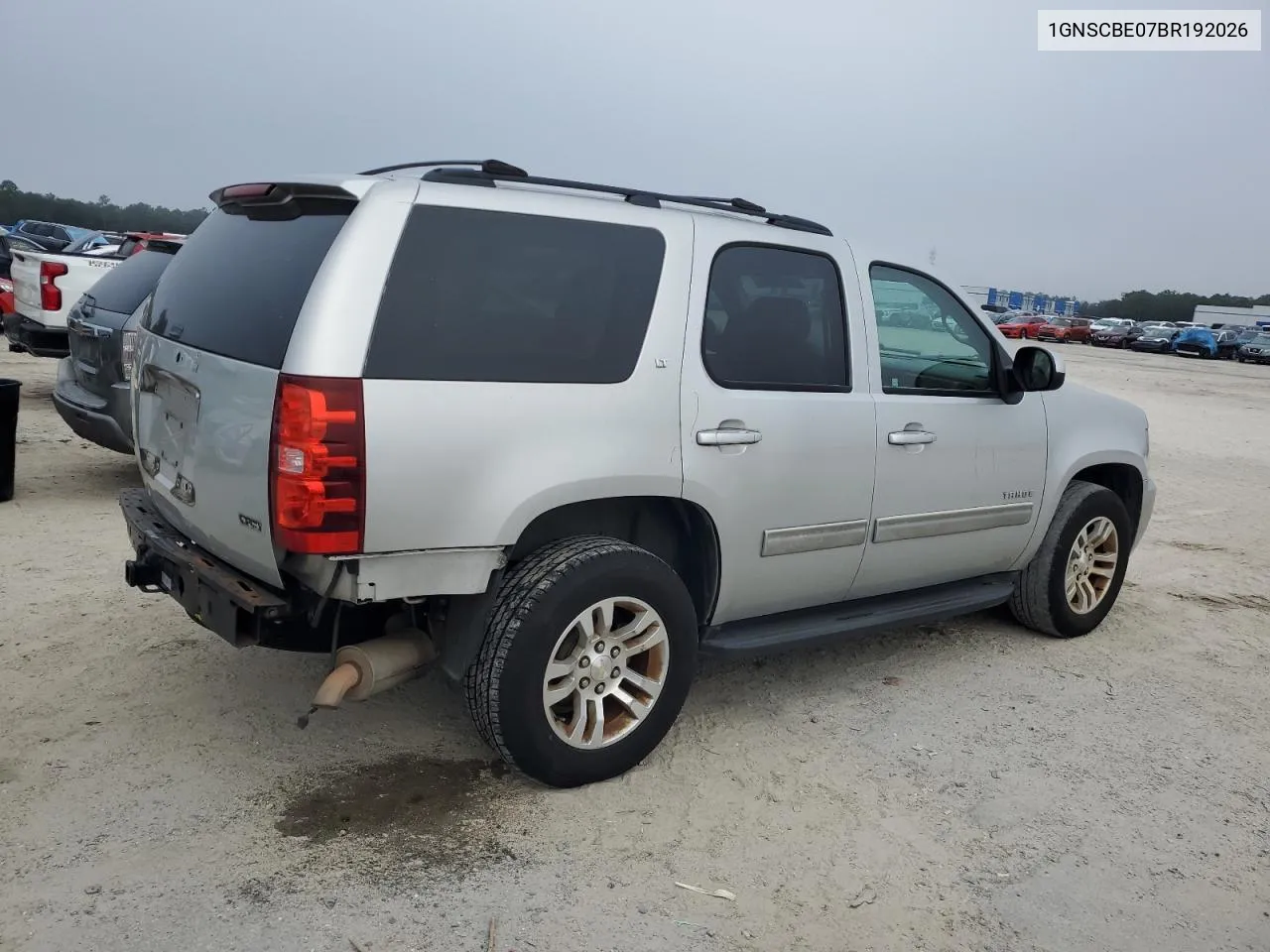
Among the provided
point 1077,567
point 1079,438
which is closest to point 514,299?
point 1079,438

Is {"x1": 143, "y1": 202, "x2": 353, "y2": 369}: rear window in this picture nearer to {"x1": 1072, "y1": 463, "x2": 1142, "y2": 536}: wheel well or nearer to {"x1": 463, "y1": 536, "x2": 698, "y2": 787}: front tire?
{"x1": 463, "y1": 536, "x2": 698, "y2": 787}: front tire

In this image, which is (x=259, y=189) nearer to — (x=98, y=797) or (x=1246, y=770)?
(x=98, y=797)

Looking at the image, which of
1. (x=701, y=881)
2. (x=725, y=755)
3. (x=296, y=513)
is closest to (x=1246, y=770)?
(x=725, y=755)

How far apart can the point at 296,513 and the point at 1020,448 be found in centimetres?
329

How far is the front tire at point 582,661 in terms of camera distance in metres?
3.20

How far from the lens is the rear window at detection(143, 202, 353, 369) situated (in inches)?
121

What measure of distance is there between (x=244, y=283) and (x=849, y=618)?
8.55ft

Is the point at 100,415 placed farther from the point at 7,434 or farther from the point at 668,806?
the point at 668,806

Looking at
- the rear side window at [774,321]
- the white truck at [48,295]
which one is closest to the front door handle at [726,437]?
the rear side window at [774,321]

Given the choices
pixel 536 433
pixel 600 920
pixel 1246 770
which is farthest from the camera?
pixel 1246 770

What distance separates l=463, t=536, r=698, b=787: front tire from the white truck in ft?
26.3

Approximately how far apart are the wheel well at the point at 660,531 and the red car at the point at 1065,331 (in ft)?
162

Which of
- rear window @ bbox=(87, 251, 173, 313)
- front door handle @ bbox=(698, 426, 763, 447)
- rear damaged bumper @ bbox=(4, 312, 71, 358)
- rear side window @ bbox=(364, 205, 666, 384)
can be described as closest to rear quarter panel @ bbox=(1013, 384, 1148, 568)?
front door handle @ bbox=(698, 426, 763, 447)

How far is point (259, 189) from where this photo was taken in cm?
329
